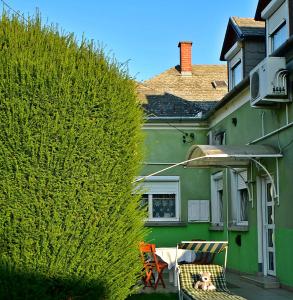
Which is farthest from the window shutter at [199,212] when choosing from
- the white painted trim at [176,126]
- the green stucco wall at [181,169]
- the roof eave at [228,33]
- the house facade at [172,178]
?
the roof eave at [228,33]

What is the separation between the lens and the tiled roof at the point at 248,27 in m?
15.0

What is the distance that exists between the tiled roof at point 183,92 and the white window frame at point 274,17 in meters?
5.95

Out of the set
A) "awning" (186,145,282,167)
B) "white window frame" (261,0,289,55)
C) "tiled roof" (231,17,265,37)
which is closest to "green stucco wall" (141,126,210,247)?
"tiled roof" (231,17,265,37)

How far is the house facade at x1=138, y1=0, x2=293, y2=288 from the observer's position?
11266mm

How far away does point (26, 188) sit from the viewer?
7.91 m

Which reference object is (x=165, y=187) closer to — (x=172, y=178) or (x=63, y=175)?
(x=172, y=178)

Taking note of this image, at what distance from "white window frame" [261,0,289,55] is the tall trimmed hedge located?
5287 mm

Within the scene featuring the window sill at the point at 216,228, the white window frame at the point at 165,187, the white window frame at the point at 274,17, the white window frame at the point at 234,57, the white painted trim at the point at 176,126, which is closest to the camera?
the white window frame at the point at 274,17

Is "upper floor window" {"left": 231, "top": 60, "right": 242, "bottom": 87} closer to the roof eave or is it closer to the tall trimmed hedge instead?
the roof eave

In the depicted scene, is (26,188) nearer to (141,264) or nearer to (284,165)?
(141,264)

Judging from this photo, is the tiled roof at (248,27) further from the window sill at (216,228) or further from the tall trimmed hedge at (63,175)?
the tall trimmed hedge at (63,175)

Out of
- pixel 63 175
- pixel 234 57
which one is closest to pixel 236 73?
pixel 234 57

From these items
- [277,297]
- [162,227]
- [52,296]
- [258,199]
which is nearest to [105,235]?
[52,296]

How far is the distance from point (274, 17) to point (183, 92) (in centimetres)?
846
